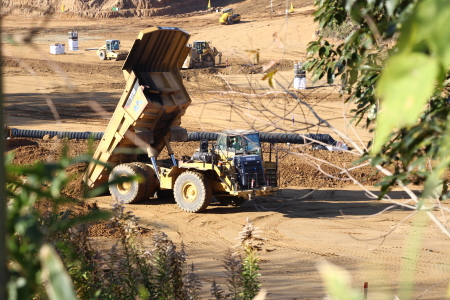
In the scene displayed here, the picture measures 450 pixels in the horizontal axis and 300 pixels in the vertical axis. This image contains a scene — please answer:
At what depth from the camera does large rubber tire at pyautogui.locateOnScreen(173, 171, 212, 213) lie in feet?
45.4

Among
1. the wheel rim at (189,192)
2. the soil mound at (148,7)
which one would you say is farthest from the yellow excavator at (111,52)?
the wheel rim at (189,192)

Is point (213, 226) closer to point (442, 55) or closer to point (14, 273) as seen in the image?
point (14, 273)

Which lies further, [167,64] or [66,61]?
[66,61]

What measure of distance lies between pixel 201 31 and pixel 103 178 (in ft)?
130

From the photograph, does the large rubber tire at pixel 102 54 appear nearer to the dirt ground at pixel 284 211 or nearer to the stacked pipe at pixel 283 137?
the dirt ground at pixel 284 211

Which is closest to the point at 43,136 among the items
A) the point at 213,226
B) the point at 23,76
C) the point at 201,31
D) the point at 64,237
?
the point at 213,226

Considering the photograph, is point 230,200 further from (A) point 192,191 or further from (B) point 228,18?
(B) point 228,18

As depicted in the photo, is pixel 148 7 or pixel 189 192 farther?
pixel 148 7

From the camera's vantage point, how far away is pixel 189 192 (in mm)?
14266

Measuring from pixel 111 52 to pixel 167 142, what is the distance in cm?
2683

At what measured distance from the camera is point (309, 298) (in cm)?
905

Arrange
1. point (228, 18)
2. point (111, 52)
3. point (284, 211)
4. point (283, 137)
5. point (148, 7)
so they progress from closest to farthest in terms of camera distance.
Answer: point (284, 211), point (283, 137), point (111, 52), point (228, 18), point (148, 7)

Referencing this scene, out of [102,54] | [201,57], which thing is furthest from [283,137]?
[102,54]

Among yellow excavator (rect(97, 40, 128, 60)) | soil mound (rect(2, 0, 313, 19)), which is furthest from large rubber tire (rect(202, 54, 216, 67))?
soil mound (rect(2, 0, 313, 19))
